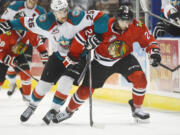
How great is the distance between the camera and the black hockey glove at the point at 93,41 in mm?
3938

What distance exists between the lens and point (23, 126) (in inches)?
163

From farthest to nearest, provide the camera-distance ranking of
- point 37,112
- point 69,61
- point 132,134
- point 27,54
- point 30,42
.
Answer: point 27,54, point 30,42, point 37,112, point 69,61, point 132,134

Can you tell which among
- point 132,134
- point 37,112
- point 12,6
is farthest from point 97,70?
point 12,6

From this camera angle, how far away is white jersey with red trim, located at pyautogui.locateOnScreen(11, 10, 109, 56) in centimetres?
400

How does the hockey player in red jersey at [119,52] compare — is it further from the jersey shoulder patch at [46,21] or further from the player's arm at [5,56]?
the player's arm at [5,56]

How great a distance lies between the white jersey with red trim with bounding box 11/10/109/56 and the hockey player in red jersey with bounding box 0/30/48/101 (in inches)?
41.0

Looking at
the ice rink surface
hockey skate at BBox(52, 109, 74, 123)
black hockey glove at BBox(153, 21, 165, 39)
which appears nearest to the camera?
the ice rink surface

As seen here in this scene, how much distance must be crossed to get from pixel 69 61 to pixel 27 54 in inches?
73.4

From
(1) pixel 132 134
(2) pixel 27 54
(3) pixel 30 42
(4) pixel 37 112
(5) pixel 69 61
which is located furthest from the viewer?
(2) pixel 27 54

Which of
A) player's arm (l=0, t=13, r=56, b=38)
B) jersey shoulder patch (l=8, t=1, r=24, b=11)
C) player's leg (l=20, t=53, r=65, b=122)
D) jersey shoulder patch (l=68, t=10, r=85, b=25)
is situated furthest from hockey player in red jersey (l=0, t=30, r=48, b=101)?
jersey shoulder patch (l=68, t=10, r=85, b=25)

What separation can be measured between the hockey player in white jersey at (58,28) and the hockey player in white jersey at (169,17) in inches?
41.9

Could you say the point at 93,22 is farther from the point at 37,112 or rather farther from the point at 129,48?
the point at 37,112

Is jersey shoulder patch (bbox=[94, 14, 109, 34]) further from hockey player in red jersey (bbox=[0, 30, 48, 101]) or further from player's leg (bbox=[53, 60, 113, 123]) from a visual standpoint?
hockey player in red jersey (bbox=[0, 30, 48, 101])

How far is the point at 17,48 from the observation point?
5.23 meters
